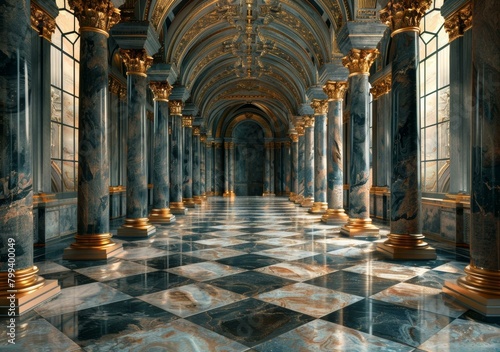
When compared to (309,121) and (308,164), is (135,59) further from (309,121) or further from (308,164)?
(309,121)

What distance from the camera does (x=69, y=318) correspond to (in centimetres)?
404

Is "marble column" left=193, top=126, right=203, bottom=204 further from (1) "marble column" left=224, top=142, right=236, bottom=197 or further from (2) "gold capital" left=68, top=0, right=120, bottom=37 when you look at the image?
(2) "gold capital" left=68, top=0, right=120, bottom=37

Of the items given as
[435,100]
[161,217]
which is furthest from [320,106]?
[161,217]

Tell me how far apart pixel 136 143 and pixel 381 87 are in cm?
963

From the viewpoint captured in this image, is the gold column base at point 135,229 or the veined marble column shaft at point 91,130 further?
the gold column base at point 135,229

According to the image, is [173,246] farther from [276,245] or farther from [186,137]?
[186,137]

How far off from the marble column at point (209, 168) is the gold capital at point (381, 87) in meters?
21.5

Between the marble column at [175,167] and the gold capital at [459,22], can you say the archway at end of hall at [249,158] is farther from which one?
the gold capital at [459,22]

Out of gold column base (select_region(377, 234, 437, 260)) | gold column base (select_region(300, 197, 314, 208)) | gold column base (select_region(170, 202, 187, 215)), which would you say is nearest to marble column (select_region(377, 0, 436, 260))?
gold column base (select_region(377, 234, 437, 260))

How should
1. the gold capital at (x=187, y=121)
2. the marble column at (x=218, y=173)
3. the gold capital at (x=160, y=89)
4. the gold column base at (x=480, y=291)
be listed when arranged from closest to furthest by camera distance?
the gold column base at (x=480, y=291) < the gold capital at (x=160, y=89) < the gold capital at (x=187, y=121) < the marble column at (x=218, y=173)

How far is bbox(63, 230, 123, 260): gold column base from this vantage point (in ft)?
23.1

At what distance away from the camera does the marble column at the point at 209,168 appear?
35281mm

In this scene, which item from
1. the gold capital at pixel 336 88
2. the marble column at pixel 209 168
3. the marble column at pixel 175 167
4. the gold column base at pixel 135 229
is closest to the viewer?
the gold column base at pixel 135 229

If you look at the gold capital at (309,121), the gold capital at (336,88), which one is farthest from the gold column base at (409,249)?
the gold capital at (309,121)
